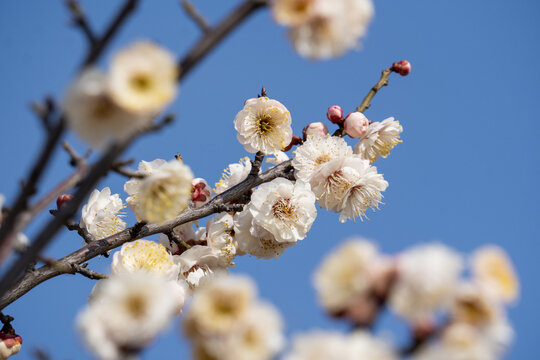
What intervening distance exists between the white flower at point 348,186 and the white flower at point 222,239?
0.49 metres

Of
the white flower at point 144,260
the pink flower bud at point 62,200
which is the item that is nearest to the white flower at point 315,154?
the white flower at point 144,260

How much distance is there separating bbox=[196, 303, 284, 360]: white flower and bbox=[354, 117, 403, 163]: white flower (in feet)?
5.58

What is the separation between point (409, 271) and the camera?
938 mm

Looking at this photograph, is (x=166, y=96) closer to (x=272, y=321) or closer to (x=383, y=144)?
(x=272, y=321)

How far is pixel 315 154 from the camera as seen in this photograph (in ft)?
8.07

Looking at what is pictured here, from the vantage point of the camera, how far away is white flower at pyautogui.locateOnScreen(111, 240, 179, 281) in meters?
2.14

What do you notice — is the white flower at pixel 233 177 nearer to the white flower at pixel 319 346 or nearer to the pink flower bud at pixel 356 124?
the pink flower bud at pixel 356 124

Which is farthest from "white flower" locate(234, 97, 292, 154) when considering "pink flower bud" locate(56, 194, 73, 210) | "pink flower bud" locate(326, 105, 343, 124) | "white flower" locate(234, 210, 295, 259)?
"pink flower bud" locate(56, 194, 73, 210)

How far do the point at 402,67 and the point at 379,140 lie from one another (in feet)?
1.53

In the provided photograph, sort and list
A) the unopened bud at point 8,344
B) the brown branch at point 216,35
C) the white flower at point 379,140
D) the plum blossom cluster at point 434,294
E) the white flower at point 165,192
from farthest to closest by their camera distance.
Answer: the white flower at point 379,140 < the unopened bud at point 8,344 < the white flower at point 165,192 < the brown branch at point 216,35 < the plum blossom cluster at point 434,294

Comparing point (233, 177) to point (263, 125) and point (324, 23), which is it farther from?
point (324, 23)

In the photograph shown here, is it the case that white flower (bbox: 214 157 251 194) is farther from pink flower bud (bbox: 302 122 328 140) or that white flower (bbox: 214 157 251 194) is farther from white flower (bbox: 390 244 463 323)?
white flower (bbox: 390 244 463 323)

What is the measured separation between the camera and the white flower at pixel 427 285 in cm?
91

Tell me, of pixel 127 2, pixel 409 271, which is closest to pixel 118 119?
pixel 127 2
